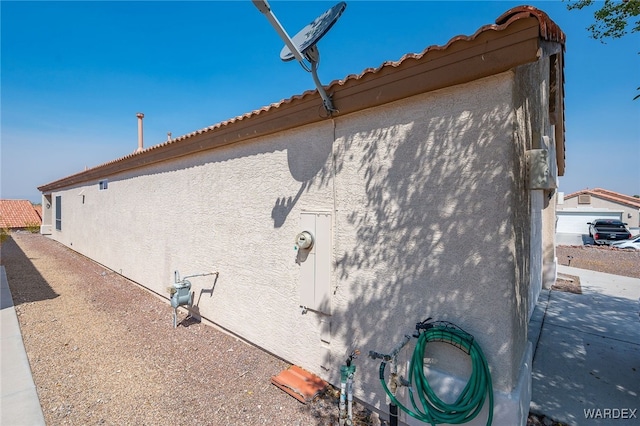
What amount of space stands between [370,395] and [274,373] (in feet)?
5.24

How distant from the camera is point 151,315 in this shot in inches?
277

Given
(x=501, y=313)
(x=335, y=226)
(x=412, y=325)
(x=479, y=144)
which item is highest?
(x=479, y=144)

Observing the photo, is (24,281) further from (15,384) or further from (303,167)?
(303,167)

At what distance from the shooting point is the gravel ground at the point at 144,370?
367cm

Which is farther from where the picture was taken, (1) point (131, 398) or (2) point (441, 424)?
(1) point (131, 398)

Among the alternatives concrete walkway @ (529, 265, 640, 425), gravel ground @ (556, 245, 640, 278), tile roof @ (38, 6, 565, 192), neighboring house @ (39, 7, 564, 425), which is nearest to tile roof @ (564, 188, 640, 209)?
gravel ground @ (556, 245, 640, 278)

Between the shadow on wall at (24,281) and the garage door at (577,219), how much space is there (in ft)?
133

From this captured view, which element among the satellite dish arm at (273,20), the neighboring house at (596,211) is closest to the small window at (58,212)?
the satellite dish arm at (273,20)

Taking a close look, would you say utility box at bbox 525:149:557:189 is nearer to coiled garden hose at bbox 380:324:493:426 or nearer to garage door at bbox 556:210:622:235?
coiled garden hose at bbox 380:324:493:426

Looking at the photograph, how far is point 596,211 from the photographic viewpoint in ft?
105

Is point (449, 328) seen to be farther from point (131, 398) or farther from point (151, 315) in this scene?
point (151, 315)

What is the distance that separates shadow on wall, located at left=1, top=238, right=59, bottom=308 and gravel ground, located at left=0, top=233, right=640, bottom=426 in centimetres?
11

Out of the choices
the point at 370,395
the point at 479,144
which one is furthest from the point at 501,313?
the point at 370,395

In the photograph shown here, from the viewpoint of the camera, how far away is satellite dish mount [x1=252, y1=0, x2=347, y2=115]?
303cm
